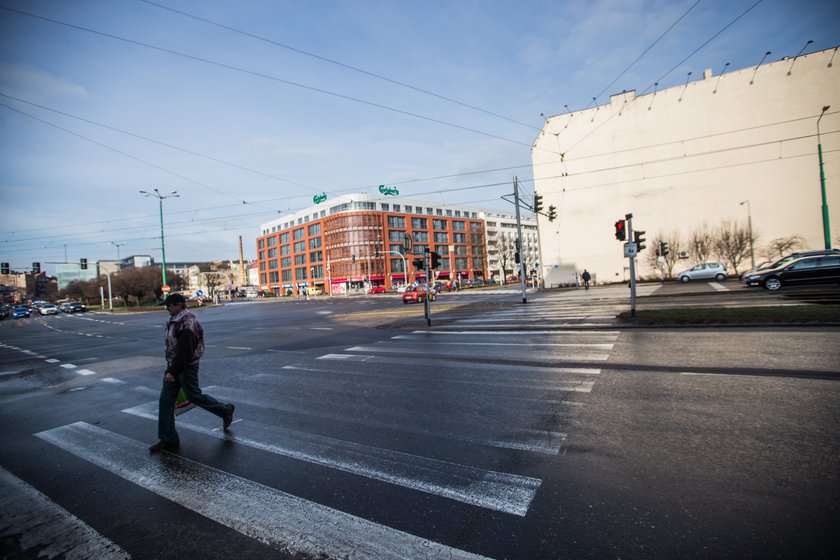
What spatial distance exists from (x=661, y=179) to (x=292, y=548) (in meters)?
47.0

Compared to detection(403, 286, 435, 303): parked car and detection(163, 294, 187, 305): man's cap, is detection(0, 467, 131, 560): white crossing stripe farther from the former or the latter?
detection(403, 286, 435, 303): parked car

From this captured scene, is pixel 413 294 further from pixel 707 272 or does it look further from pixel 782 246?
pixel 782 246

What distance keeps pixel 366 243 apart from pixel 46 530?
77272 millimetres

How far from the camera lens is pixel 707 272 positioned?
32.4 m

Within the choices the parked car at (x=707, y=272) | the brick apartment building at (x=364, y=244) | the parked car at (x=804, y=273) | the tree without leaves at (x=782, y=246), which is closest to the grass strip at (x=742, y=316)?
the parked car at (x=804, y=273)

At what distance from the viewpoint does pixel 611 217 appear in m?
41.9

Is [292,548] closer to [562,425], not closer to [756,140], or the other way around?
[562,425]

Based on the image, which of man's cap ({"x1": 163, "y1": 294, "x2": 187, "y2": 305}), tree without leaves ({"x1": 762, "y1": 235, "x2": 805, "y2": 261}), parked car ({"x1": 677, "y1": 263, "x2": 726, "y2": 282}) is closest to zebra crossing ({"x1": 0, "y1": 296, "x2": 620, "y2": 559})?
man's cap ({"x1": 163, "y1": 294, "x2": 187, "y2": 305})

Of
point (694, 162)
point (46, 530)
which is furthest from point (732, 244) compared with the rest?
point (46, 530)

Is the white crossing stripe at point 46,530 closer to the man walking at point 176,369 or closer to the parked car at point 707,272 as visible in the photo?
the man walking at point 176,369

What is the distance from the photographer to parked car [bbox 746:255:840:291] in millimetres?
17094

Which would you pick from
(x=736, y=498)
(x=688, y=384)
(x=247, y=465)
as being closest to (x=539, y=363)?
(x=688, y=384)

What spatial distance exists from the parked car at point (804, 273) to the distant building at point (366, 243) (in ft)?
166

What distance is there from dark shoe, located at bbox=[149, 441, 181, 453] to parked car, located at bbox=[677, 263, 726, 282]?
3853 cm
